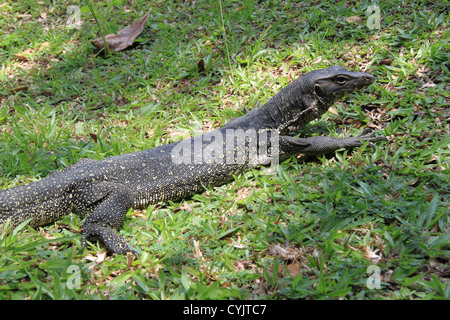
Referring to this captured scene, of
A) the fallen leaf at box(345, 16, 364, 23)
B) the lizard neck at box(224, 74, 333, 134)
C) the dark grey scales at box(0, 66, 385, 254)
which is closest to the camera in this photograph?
the dark grey scales at box(0, 66, 385, 254)

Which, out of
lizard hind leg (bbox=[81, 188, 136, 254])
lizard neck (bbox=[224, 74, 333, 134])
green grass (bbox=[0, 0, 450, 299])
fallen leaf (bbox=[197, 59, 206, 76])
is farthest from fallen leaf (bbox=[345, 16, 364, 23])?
lizard hind leg (bbox=[81, 188, 136, 254])

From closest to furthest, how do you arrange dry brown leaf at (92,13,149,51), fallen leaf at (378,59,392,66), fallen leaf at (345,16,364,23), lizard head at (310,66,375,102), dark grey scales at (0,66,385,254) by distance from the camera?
dark grey scales at (0,66,385,254), lizard head at (310,66,375,102), fallen leaf at (378,59,392,66), fallen leaf at (345,16,364,23), dry brown leaf at (92,13,149,51)

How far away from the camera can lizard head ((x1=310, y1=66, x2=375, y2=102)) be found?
4.50 metres

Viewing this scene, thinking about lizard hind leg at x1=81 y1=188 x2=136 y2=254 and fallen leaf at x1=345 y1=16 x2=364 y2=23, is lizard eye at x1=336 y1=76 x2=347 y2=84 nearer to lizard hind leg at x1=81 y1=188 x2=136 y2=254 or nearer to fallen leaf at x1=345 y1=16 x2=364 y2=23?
fallen leaf at x1=345 y1=16 x2=364 y2=23

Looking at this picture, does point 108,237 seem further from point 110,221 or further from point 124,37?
point 124,37

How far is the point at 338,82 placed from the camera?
178 inches

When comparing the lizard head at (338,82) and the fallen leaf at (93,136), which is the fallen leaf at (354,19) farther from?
the fallen leaf at (93,136)

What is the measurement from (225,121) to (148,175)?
66.3 inches

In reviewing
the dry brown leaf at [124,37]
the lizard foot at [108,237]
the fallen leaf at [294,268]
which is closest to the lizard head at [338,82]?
the fallen leaf at [294,268]

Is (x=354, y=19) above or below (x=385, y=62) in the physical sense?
above

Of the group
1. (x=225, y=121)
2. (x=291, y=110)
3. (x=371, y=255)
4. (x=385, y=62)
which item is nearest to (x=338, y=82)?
(x=291, y=110)

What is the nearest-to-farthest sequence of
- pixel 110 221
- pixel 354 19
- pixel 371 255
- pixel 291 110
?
pixel 371 255 < pixel 110 221 < pixel 291 110 < pixel 354 19

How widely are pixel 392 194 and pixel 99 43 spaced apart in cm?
631

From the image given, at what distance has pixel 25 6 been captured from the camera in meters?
8.54
